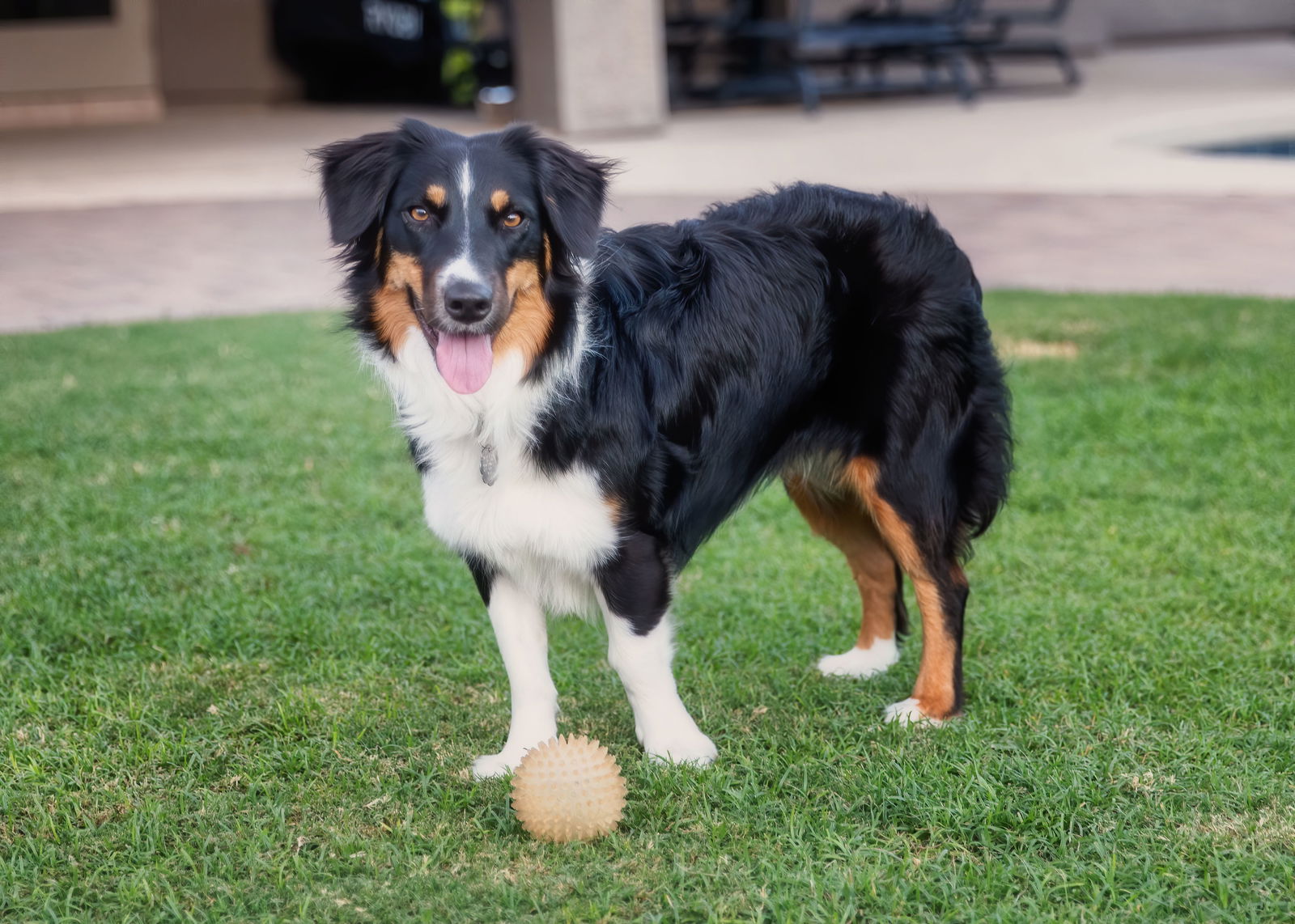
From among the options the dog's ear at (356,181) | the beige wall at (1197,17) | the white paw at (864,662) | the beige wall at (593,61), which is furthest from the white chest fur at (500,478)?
the beige wall at (1197,17)

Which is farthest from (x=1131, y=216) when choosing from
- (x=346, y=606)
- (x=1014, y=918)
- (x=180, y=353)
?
(x=1014, y=918)

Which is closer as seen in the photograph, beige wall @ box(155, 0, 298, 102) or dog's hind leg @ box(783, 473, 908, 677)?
dog's hind leg @ box(783, 473, 908, 677)

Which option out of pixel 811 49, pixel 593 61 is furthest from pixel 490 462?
pixel 811 49

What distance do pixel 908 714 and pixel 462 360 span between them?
1579 mm

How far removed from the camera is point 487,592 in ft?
11.3

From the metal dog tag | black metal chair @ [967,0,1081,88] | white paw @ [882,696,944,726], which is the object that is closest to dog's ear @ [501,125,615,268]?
the metal dog tag

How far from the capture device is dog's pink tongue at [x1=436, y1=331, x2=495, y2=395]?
10.1 feet

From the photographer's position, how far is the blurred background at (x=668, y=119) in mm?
9812

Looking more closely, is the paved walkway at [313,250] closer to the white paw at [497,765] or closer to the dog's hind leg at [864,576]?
the dog's hind leg at [864,576]

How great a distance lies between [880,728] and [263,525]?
108 inches

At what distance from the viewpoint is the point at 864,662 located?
4.06 meters

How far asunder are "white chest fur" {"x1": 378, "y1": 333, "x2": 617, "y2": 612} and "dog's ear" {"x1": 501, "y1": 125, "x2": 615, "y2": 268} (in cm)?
30

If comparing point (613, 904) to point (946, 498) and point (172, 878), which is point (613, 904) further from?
point (946, 498)

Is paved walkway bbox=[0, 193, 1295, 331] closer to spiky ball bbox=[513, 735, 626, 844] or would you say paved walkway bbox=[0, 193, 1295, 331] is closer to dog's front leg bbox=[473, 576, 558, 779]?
dog's front leg bbox=[473, 576, 558, 779]
